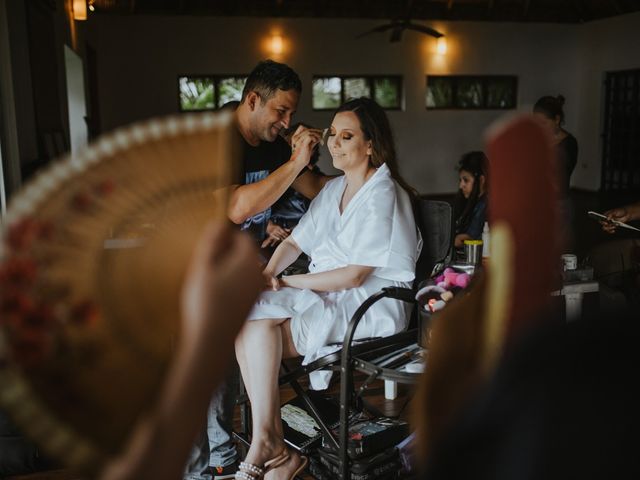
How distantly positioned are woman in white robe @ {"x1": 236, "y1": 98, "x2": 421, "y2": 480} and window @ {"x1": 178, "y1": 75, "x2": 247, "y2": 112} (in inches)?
314

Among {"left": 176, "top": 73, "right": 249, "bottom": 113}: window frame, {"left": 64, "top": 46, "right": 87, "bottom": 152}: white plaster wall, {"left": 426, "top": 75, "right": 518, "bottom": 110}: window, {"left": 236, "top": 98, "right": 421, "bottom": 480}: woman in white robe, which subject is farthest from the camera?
{"left": 426, "top": 75, "right": 518, "bottom": 110}: window

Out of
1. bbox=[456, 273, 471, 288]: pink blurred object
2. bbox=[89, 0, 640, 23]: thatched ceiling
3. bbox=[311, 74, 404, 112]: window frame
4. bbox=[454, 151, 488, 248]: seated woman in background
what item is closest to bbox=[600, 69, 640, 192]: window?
bbox=[89, 0, 640, 23]: thatched ceiling

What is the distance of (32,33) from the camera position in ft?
12.8

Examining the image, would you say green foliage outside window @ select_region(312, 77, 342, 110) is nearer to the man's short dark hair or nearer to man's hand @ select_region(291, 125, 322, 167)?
the man's short dark hair

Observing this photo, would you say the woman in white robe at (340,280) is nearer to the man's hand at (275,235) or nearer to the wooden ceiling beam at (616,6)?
the man's hand at (275,235)

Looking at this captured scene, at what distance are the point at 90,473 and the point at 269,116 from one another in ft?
6.74

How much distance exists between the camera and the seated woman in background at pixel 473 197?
4.14 m

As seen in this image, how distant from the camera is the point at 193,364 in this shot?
0.48m

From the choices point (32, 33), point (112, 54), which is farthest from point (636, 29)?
point (32, 33)

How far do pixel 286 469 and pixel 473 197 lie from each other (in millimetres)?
2592

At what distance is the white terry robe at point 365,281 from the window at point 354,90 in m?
8.27

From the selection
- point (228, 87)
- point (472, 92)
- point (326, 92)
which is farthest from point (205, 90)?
point (472, 92)

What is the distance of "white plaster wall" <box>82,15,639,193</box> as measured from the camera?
9758 mm

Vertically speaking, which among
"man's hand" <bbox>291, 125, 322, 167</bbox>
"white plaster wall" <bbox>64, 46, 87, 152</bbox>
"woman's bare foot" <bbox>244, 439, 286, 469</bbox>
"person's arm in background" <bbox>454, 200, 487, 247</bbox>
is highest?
"white plaster wall" <bbox>64, 46, 87, 152</bbox>
